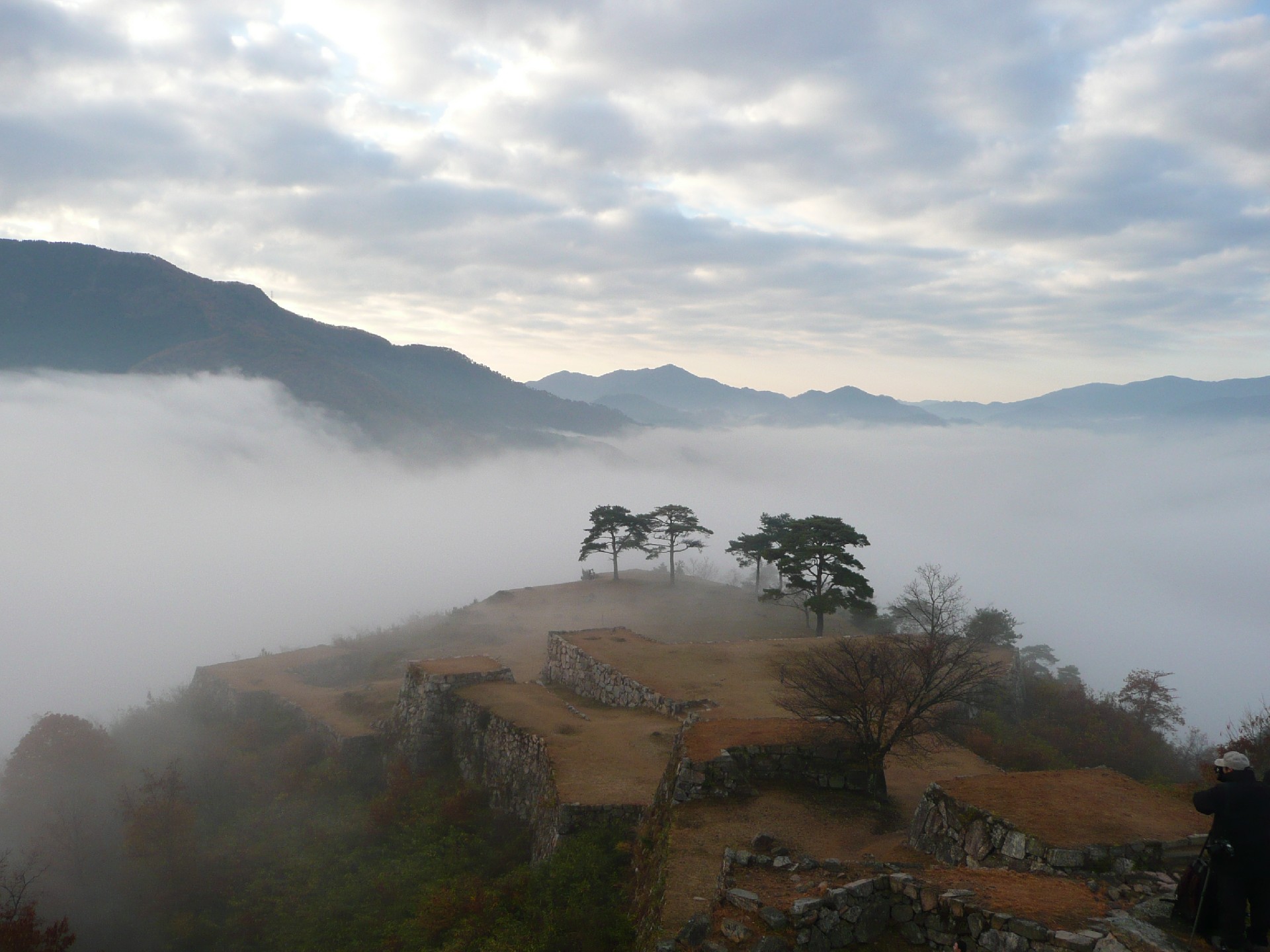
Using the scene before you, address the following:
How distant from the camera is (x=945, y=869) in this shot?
958 cm

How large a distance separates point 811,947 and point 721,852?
12.5 feet

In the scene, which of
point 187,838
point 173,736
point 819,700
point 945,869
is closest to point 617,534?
point 173,736

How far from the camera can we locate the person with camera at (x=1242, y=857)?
21.5 ft

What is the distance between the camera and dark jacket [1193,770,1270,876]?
656 centimetres

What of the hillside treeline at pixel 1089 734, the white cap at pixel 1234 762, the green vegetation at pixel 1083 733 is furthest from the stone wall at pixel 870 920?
the green vegetation at pixel 1083 733

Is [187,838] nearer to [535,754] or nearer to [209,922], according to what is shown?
[209,922]

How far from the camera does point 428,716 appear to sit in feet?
83.0

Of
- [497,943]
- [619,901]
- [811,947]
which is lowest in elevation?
[497,943]

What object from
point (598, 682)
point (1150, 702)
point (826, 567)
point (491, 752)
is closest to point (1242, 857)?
point (491, 752)

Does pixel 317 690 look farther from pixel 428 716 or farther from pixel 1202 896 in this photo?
pixel 1202 896

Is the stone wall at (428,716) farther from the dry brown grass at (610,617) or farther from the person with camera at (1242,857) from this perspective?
the person with camera at (1242,857)

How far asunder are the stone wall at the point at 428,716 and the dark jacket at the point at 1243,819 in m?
23.2

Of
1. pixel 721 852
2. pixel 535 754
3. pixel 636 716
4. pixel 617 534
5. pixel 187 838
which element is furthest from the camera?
pixel 617 534

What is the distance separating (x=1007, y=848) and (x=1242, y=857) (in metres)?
3.95
